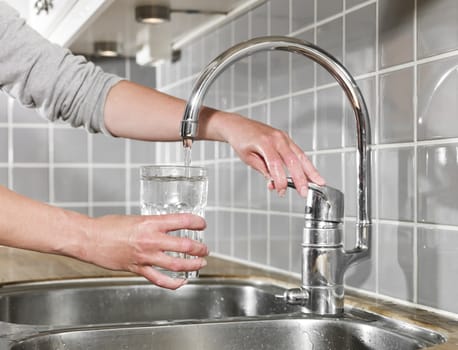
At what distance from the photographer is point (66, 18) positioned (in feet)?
5.58

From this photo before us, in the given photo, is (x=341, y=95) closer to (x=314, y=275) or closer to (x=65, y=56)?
(x=314, y=275)

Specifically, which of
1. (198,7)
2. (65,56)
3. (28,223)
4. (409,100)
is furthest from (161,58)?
(28,223)

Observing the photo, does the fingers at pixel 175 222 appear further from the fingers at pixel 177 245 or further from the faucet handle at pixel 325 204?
the faucet handle at pixel 325 204

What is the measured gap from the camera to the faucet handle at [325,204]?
1.01 m

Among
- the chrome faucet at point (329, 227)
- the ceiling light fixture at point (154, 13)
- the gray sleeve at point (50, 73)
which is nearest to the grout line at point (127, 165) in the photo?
the ceiling light fixture at point (154, 13)

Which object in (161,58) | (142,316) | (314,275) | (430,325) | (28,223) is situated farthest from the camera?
(161,58)

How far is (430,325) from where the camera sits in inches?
36.4

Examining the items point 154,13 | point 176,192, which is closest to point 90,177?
point 154,13

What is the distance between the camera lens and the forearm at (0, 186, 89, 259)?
2.60 ft

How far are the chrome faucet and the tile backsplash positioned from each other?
7cm

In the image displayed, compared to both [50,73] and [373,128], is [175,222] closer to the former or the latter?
[373,128]

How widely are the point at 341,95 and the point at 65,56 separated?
0.47 metres

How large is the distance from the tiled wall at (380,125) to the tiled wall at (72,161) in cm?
68

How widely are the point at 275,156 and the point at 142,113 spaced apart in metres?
0.34
